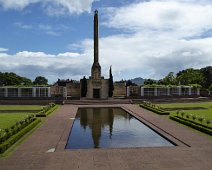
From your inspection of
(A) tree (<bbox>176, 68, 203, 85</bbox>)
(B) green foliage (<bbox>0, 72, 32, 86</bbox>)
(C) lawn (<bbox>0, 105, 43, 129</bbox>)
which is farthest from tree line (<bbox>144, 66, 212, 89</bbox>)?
(C) lawn (<bbox>0, 105, 43, 129</bbox>)

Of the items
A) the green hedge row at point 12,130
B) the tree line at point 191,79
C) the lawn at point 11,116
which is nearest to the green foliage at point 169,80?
the tree line at point 191,79

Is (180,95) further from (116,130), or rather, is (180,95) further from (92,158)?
(92,158)

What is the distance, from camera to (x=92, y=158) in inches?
627

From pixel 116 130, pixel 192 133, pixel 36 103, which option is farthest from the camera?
pixel 36 103

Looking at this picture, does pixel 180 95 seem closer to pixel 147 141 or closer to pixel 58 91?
pixel 58 91

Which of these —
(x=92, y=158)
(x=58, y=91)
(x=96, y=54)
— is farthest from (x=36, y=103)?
(x=92, y=158)

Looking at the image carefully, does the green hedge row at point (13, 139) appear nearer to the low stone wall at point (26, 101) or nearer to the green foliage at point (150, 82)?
the low stone wall at point (26, 101)

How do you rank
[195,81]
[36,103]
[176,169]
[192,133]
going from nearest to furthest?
[176,169]
[192,133]
[36,103]
[195,81]

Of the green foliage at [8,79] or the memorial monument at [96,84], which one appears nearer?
the memorial monument at [96,84]

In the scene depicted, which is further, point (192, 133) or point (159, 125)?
point (159, 125)

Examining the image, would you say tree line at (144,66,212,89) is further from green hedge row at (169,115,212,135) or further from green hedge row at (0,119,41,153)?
green hedge row at (0,119,41,153)

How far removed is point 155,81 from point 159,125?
7954cm

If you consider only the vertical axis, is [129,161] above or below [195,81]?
below

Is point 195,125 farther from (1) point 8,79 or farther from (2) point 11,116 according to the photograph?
(1) point 8,79
